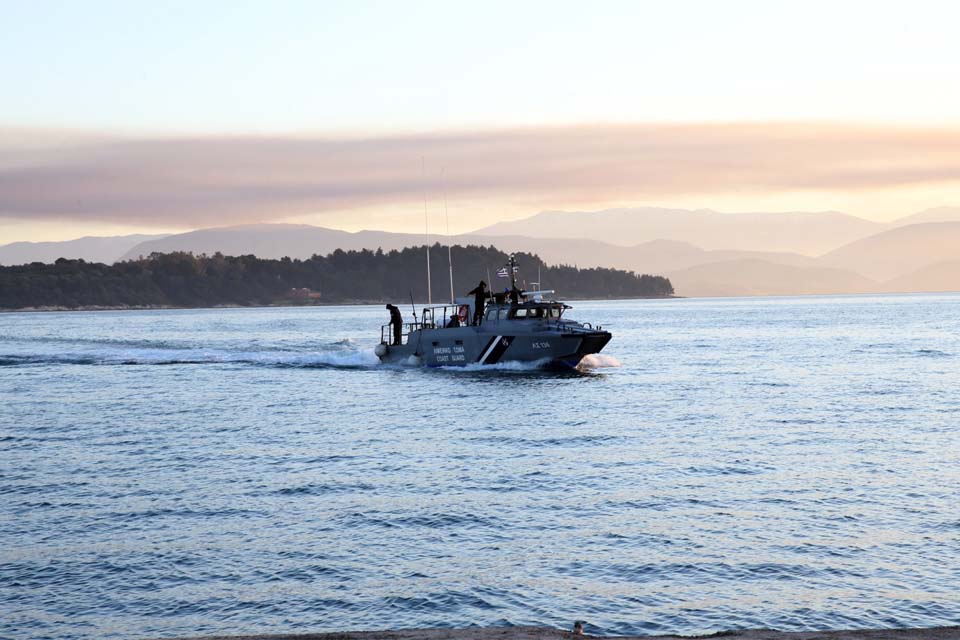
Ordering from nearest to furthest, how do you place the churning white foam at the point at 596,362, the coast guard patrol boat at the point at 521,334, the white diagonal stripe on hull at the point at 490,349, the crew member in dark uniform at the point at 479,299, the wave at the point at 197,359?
→ the coast guard patrol boat at the point at 521,334 < the crew member in dark uniform at the point at 479,299 < the white diagonal stripe on hull at the point at 490,349 < the churning white foam at the point at 596,362 < the wave at the point at 197,359

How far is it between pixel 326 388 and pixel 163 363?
26.3 meters

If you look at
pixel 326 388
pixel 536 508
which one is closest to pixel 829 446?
pixel 536 508

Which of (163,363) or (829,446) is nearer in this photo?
(829,446)

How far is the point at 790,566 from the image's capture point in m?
16.3

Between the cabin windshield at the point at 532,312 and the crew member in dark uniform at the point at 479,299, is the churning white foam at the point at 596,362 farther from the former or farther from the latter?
the crew member in dark uniform at the point at 479,299

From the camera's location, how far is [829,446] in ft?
96.1

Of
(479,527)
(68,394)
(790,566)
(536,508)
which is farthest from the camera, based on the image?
(68,394)

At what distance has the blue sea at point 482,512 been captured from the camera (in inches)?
574

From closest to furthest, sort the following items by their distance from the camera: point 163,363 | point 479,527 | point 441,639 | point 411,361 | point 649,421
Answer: point 441,639 < point 479,527 < point 649,421 < point 411,361 < point 163,363

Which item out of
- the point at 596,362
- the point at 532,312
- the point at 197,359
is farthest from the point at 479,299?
the point at 197,359

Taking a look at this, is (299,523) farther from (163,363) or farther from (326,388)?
(163,363)

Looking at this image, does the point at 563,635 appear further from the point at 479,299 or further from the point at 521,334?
the point at 479,299

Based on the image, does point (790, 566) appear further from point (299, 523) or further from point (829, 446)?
point (829, 446)

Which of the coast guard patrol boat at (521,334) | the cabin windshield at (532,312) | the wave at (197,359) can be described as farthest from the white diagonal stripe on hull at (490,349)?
the wave at (197,359)
